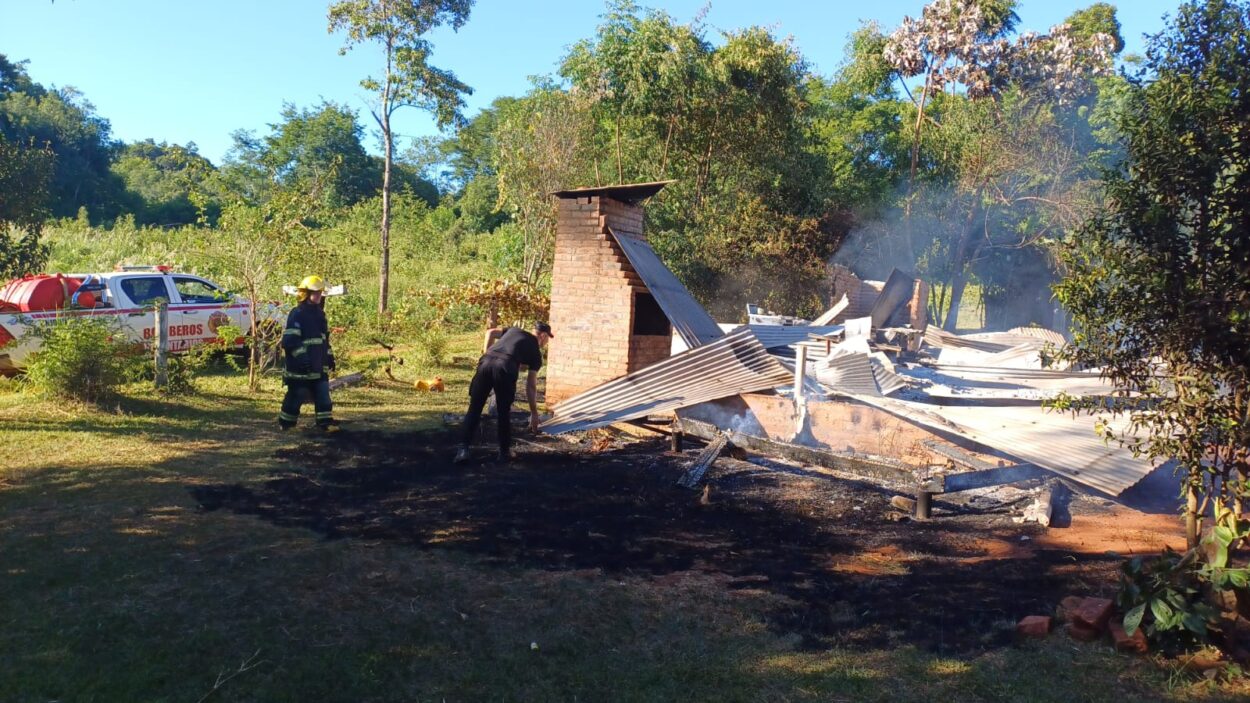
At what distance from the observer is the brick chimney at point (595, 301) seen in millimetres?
8664

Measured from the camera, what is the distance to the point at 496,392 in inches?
286

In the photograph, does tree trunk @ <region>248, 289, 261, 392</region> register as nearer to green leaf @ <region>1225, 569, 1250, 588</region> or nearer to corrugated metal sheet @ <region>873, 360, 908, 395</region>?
corrugated metal sheet @ <region>873, 360, 908, 395</region>

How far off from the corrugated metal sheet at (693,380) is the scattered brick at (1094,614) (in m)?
4.05

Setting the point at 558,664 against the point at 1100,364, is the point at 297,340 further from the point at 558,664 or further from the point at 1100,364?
the point at 1100,364

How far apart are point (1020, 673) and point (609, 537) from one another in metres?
2.52

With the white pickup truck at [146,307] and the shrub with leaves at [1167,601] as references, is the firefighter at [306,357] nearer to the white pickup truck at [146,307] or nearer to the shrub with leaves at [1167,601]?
the white pickup truck at [146,307]

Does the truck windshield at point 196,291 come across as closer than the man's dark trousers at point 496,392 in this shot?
No

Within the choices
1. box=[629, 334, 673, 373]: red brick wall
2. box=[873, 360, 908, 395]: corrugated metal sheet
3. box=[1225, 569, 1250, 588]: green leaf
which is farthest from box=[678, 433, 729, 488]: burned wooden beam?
→ box=[1225, 569, 1250, 588]: green leaf

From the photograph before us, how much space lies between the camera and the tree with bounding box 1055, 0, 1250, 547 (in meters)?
3.56

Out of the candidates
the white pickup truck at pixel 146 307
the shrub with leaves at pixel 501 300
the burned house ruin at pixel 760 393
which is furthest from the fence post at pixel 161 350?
the burned house ruin at pixel 760 393

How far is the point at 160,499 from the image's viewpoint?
18.4ft

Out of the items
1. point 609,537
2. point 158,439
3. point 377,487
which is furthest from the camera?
point 158,439

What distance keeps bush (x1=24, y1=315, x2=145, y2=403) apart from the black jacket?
7.03ft

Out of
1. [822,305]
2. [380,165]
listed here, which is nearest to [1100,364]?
[822,305]
